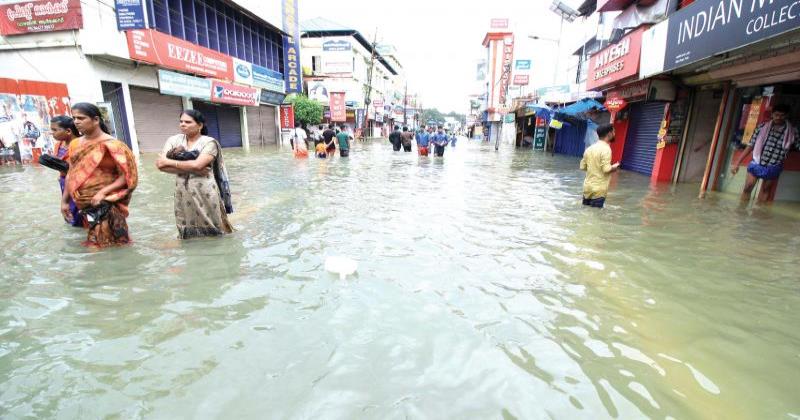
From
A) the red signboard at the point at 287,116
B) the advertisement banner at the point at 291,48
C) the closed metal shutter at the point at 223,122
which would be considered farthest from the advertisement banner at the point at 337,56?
the closed metal shutter at the point at 223,122

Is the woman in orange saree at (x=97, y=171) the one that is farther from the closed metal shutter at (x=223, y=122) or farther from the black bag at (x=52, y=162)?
the closed metal shutter at (x=223, y=122)

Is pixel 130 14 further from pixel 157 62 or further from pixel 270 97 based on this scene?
pixel 270 97

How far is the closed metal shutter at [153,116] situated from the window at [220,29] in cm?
304

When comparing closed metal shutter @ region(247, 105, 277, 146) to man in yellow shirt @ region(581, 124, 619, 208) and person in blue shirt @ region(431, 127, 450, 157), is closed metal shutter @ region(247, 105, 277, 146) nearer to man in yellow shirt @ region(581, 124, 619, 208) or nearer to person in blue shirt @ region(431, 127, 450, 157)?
person in blue shirt @ region(431, 127, 450, 157)

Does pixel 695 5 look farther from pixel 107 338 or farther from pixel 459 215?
pixel 107 338

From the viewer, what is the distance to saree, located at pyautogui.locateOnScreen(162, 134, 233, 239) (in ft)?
13.0

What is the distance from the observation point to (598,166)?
5.88 m

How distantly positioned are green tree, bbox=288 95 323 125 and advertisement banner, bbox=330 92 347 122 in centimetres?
324

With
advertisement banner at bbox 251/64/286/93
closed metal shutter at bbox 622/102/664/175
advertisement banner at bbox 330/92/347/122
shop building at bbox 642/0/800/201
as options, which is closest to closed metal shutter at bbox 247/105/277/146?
advertisement banner at bbox 251/64/286/93

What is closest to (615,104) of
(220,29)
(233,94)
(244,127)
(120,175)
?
(120,175)

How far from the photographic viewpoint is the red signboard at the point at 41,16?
539 inches

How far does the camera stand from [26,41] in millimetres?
14523

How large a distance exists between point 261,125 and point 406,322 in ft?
92.3

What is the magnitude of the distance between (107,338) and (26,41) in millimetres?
18478
